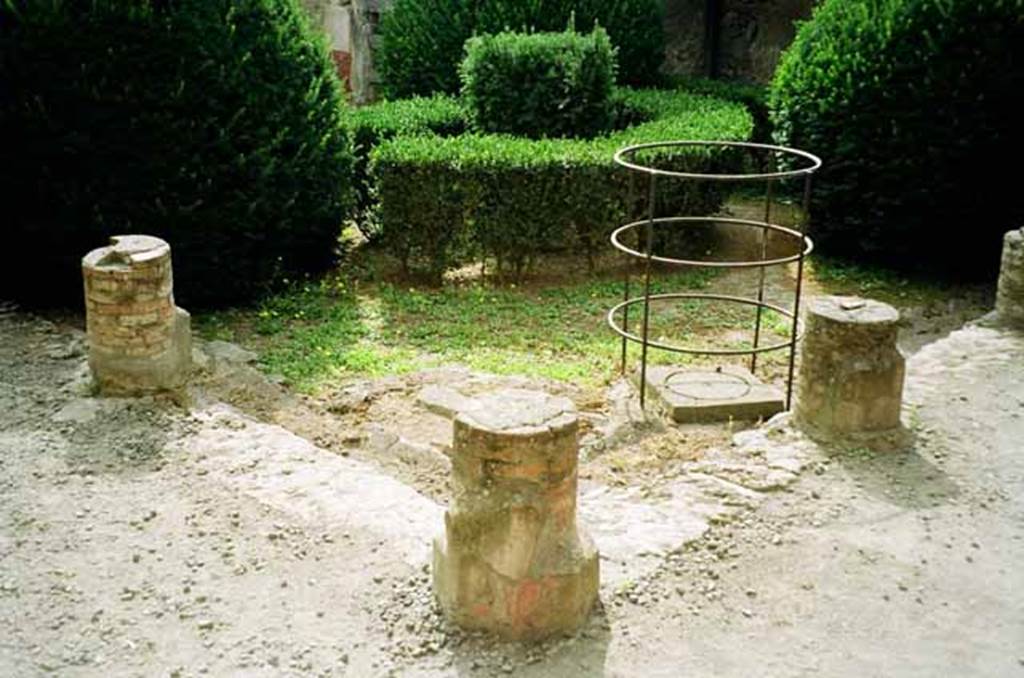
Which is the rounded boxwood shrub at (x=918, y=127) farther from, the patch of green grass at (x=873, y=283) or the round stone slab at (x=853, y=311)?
the round stone slab at (x=853, y=311)

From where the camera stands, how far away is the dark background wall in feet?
48.7

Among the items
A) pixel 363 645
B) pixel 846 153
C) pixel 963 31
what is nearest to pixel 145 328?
pixel 363 645

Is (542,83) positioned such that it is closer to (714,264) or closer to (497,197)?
(497,197)

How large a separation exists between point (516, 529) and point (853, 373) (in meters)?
2.25

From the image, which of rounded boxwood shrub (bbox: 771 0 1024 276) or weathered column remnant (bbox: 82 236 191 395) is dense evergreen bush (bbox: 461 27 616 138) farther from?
weathered column remnant (bbox: 82 236 191 395)

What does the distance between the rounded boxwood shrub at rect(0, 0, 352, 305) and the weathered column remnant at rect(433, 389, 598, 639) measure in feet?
14.1

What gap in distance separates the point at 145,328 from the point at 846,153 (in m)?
5.68

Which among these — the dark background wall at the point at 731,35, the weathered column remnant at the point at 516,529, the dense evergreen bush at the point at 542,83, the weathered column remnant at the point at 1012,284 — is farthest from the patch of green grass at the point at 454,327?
the dark background wall at the point at 731,35

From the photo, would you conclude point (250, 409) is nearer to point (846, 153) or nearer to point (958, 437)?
point (958, 437)

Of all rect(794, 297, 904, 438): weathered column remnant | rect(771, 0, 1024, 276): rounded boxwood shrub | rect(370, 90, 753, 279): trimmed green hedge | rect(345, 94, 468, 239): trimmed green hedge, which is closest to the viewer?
rect(794, 297, 904, 438): weathered column remnant

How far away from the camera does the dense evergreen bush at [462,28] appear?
11.9 metres

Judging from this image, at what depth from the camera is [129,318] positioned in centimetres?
621

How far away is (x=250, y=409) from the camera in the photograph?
664cm

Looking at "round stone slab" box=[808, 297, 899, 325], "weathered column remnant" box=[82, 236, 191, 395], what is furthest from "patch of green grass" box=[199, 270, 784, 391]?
"round stone slab" box=[808, 297, 899, 325]
